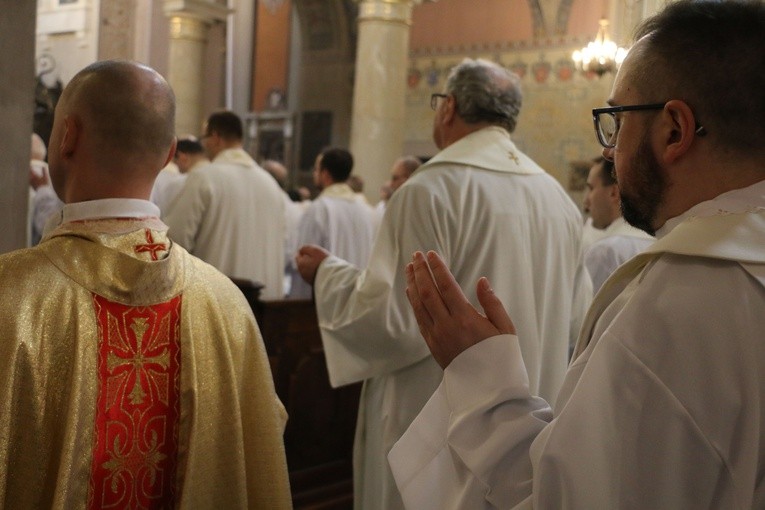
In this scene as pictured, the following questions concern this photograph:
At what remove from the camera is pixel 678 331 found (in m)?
1.26

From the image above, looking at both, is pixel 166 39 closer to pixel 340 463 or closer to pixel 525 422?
pixel 340 463

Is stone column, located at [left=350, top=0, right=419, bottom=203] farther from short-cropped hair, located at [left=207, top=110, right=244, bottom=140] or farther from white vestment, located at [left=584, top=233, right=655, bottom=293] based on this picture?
white vestment, located at [left=584, top=233, right=655, bottom=293]

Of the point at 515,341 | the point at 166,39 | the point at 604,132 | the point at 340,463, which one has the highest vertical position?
the point at 166,39

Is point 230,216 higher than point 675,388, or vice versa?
point 675,388

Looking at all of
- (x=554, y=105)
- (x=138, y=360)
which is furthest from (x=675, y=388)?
(x=554, y=105)

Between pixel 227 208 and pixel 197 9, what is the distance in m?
6.97

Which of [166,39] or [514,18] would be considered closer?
[166,39]

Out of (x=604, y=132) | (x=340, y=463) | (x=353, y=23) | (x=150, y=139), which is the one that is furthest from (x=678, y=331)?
(x=353, y=23)

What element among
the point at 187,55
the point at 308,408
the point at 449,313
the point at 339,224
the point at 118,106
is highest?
the point at 187,55

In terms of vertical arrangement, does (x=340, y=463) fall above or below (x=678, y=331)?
below

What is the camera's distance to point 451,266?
298 centimetres

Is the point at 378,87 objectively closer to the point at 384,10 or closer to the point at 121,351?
the point at 384,10

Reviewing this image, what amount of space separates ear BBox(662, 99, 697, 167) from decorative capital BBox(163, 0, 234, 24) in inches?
444

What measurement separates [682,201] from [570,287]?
1845 millimetres
